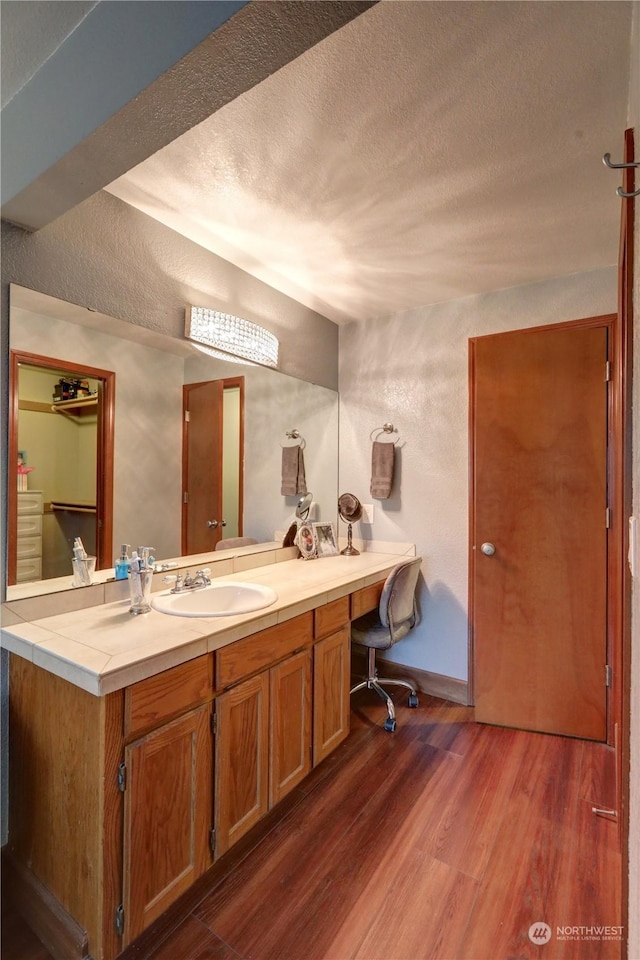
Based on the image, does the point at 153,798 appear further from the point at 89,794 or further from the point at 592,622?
the point at 592,622

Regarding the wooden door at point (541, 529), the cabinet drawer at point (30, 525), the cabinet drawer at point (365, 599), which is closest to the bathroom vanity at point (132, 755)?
the cabinet drawer at point (30, 525)

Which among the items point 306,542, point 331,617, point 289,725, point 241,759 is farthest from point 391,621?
point 241,759

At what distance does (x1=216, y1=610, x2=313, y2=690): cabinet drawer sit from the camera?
1.36m

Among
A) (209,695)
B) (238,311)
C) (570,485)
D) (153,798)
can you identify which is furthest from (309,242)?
(153,798)

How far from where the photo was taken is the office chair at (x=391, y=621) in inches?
86.4

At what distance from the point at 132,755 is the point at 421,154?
1985 millimetres

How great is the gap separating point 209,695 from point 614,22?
205 centimetres

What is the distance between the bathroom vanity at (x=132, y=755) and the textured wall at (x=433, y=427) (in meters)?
1.23

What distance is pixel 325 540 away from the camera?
273 centimetres

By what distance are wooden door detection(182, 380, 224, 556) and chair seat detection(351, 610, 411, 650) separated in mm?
909

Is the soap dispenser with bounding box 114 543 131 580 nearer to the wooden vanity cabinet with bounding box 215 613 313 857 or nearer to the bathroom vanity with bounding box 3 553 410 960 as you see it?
the bathroom vanity with bounding box 3 553 410 960

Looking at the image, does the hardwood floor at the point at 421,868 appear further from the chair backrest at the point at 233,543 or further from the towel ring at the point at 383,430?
the towel ring at the point at 383,430

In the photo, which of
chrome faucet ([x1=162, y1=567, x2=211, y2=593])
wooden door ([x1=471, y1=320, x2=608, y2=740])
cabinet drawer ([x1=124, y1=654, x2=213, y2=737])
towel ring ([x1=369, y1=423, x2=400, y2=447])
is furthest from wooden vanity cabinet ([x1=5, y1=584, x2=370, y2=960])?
towel ring ([x1=369, y1=423, x2=400, y2=447])

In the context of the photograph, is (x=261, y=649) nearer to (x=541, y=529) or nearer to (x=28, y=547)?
(x=28, y=547)
